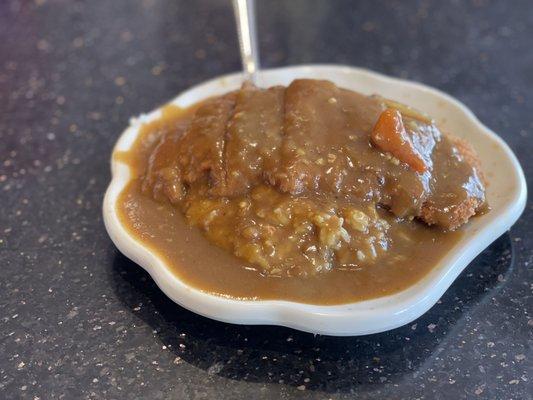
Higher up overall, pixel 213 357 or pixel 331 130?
pixel 331 130

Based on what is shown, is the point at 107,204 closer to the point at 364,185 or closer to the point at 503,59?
the point at 364,185

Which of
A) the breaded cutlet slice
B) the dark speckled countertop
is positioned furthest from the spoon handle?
the breaded cutlet slice

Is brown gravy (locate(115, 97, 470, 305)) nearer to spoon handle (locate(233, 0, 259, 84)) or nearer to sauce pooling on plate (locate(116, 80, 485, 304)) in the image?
sauce pooling on plate (locate(116, 80, 485, 304))

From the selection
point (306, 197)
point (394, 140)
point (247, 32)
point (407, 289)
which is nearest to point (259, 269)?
point (306, 197)

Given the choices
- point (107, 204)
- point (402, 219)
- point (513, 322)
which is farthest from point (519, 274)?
point (107, 204)

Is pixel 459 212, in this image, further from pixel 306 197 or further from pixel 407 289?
pixel 306 197

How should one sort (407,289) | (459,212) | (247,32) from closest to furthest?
(407,289) < (459,212) < (247,32)
